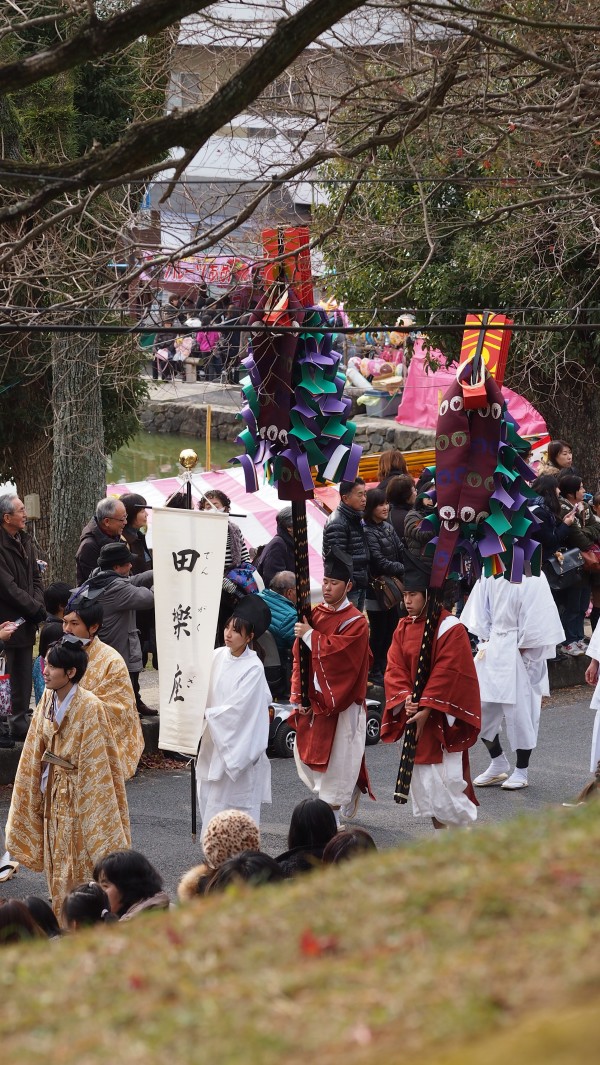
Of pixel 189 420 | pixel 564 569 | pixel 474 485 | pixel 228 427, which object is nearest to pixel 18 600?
pixel 474 485

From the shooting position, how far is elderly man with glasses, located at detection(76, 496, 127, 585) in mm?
10023

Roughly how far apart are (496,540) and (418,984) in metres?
5.14

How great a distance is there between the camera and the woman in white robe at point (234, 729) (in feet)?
26.3

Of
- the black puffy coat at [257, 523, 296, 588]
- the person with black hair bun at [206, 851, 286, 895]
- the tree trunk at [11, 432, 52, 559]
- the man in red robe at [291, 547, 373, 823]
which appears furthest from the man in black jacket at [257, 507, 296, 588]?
the person with black hair bun at [206, 851, 286, 895]

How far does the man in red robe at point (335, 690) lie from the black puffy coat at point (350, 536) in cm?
231

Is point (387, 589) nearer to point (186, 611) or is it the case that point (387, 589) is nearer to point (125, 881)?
point (186, 611)

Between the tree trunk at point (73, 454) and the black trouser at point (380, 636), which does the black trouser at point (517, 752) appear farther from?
the tree trunk at point (73, 454)

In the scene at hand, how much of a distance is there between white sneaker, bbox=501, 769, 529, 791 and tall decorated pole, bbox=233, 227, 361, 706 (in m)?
2.38

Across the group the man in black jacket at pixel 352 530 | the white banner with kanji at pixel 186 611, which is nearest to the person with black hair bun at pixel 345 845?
the white banner with kanji at pixel 186 611

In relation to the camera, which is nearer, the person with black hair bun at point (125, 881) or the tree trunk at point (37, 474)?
the person with black hair bun at point (125, 881)

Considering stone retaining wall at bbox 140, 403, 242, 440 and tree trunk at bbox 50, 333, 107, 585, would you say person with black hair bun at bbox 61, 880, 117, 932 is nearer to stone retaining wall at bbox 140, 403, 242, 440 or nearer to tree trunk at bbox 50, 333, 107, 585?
tree trunk at bbox 50, 333, 107, 585

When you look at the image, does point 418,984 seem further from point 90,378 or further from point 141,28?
point 90,378

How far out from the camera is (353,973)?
292cm

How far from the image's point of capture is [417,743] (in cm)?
795
